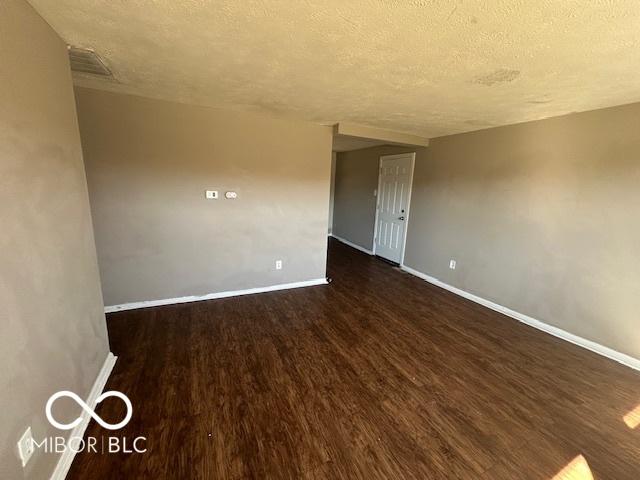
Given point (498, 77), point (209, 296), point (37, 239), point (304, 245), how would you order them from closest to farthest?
point (37, 239), point (498, 77), point (209, 296), point (304, 245)

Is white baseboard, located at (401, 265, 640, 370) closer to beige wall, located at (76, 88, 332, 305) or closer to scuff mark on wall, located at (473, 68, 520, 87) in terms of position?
beige wall, located at (76, 88, 332, 305)

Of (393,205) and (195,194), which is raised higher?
(195,194)

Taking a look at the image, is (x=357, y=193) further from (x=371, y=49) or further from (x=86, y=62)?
(x=86, y=62)

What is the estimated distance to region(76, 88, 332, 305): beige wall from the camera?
8.67 ft

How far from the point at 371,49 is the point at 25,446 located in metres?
2.47

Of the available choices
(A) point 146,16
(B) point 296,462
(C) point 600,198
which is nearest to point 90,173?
(A) point 146,16

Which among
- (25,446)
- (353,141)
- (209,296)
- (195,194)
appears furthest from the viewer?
(353,141)

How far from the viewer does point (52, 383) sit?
4.18ft

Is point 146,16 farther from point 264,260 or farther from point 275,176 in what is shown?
point 264,260

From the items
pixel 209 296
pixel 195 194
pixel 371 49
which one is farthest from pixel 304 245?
pixel 371 49

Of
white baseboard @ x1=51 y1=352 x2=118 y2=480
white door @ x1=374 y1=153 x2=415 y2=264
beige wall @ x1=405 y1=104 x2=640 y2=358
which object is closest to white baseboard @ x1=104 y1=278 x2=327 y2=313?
white baseboard @ x1=51 y1=352 x2=118 y2=480

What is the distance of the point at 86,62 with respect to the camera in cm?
189

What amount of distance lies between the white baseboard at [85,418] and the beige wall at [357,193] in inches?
181

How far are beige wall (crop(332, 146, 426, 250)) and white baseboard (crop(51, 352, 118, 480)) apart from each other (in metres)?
4.60
